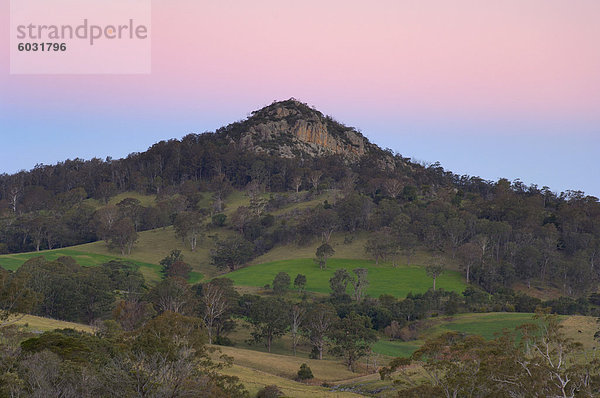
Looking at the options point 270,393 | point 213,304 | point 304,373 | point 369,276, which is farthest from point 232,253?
point 270,393

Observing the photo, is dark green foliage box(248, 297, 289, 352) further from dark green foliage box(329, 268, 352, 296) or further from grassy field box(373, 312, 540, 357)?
dark green foliage box(329, 268, 352, 296)

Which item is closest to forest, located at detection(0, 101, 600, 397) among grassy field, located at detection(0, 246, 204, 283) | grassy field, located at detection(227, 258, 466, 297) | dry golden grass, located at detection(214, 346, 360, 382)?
grassy field, located at detection(227, 258, 466, 297)

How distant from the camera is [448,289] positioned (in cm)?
8425

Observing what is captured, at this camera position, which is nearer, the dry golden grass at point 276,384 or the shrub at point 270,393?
the shrub at point 270,393

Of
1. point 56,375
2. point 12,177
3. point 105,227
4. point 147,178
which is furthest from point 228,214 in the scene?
point 56,375

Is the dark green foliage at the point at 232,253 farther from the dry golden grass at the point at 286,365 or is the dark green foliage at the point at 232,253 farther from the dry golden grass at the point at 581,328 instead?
the dry golden grass at the point at 581,328

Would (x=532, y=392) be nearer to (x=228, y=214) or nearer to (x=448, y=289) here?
(x=448, y=289)

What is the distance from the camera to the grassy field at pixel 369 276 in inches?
3339

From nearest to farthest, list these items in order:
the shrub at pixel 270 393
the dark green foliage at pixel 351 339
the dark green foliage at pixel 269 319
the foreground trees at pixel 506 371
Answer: the foreground trees at pixel 506 371 < the shrub at pixel 270 393 < the dark green foliage at pixel 351 339 < the dark green foliage at pixel 269 319

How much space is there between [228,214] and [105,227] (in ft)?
98.7

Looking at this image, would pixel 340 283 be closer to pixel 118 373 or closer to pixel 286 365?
pixel 286 365

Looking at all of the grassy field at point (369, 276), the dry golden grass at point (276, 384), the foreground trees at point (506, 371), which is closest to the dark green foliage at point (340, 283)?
the grassy field at point (369, 276)

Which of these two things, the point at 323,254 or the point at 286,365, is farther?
the point at 323,254

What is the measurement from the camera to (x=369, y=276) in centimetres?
9169
